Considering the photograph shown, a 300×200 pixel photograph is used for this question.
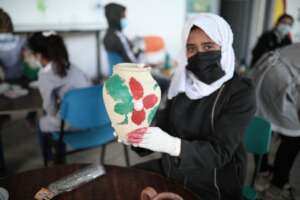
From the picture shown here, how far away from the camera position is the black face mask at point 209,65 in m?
1.10

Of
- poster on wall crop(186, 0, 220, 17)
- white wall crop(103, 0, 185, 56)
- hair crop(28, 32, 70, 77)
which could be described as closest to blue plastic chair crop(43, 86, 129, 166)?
hair crop(28, 32, 70, 77)

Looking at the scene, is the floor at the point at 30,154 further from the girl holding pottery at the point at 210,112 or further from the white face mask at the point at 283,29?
the white face mask at the point at 283,29

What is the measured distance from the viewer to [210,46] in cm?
111

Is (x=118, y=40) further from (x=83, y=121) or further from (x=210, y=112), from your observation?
(x=210, y=112)

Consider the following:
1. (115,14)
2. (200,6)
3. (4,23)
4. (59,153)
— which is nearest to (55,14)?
(115,14)

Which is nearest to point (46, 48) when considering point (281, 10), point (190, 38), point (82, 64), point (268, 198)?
point (190, 38)

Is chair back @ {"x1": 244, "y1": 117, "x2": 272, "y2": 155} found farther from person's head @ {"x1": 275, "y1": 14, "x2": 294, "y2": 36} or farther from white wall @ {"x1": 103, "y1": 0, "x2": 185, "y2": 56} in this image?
white wall @ {"x1": 103, "y1": 0, "x2": 185, "y2": 56}

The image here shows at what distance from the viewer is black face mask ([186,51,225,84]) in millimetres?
1103

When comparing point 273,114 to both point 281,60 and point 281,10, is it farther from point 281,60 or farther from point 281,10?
point 281,10

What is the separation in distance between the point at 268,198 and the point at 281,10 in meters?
3.45

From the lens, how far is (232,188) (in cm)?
113

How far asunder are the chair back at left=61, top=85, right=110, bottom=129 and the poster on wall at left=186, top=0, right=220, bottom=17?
3.54 metres

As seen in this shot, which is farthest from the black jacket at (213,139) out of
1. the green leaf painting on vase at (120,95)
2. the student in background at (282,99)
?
the student in background at (282,99)

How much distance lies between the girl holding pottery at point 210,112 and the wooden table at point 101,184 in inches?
4.2
